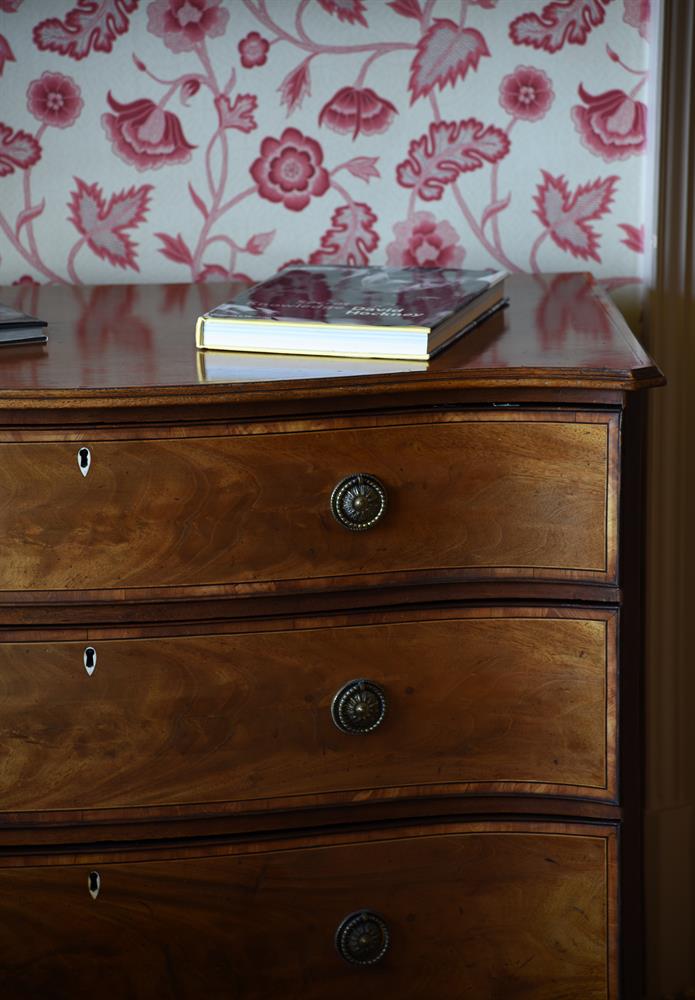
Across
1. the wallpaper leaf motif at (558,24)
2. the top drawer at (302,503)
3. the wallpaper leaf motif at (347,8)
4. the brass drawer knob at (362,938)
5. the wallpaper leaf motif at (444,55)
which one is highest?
the wallpaper leaf motif at (347,8)

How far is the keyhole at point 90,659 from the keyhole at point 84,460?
0.17 metres

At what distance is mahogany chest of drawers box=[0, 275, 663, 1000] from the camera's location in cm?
103

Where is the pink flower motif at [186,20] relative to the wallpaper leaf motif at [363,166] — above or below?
above

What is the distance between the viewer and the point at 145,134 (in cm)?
153

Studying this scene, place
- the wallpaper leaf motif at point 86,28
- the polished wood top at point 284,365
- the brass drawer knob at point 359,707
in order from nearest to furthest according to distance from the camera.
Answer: the polished wood top at point 284,365 < the brass drawer knob at point 359,707 < the wallpaper leaf motif at point 86,28

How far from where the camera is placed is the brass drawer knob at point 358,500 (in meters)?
1.04

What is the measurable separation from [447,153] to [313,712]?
32.8 inches

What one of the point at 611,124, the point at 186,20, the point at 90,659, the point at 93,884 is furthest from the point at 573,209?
the point at 93,884

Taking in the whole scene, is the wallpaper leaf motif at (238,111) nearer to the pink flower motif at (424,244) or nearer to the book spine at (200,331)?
the pink flower motif at (424,244)

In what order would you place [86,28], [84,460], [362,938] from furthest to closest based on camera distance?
[86,28] < [362,938] < [84,460]

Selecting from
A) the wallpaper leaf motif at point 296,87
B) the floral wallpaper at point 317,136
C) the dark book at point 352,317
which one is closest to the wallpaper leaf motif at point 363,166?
the floral wallpaper at point 317,136

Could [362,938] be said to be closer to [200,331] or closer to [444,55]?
[200,331]

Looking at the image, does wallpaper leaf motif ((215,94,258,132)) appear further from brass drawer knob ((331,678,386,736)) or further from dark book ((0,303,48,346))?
brass drawer knob ((331,678,386,736))

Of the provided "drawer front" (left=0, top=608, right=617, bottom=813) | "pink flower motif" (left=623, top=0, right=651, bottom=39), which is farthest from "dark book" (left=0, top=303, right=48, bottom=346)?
"pink flower motif" (left=623, top=0, right=651, bottom=39)
